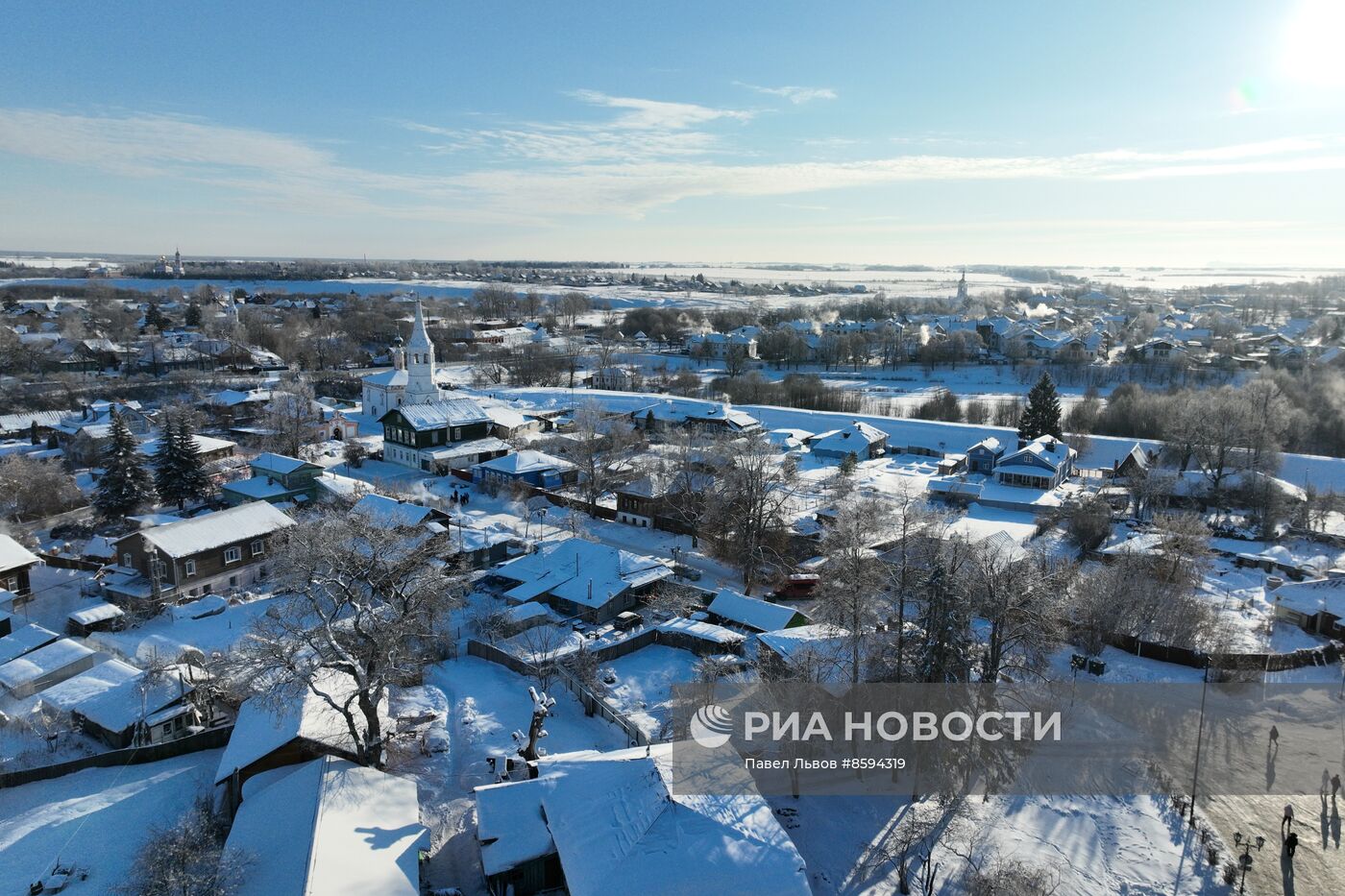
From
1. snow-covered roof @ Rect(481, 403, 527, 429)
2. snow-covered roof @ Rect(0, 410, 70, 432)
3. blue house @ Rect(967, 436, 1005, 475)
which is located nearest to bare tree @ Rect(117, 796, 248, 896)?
snow-covered roof @ Rect(481, 403, 527, 429)

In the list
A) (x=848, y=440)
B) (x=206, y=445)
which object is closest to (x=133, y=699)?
(x=206, y=445)

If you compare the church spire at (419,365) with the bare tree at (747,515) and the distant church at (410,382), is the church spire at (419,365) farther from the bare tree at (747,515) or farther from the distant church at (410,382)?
the bare tree at (747,515)

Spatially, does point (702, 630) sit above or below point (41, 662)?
below

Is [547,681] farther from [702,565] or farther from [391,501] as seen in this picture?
[391,501]

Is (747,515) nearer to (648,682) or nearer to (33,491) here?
(648,682)

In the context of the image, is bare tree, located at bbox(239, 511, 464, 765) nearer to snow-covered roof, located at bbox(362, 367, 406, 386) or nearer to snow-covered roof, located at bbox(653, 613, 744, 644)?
snow-covered roof, located at bbox(653, 613, 744, 644)

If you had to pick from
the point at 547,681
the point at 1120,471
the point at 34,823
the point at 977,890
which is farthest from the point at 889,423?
the point at 34,823

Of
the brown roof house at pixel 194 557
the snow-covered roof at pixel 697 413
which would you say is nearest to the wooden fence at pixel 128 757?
the brown roof house at pixel 194 557
